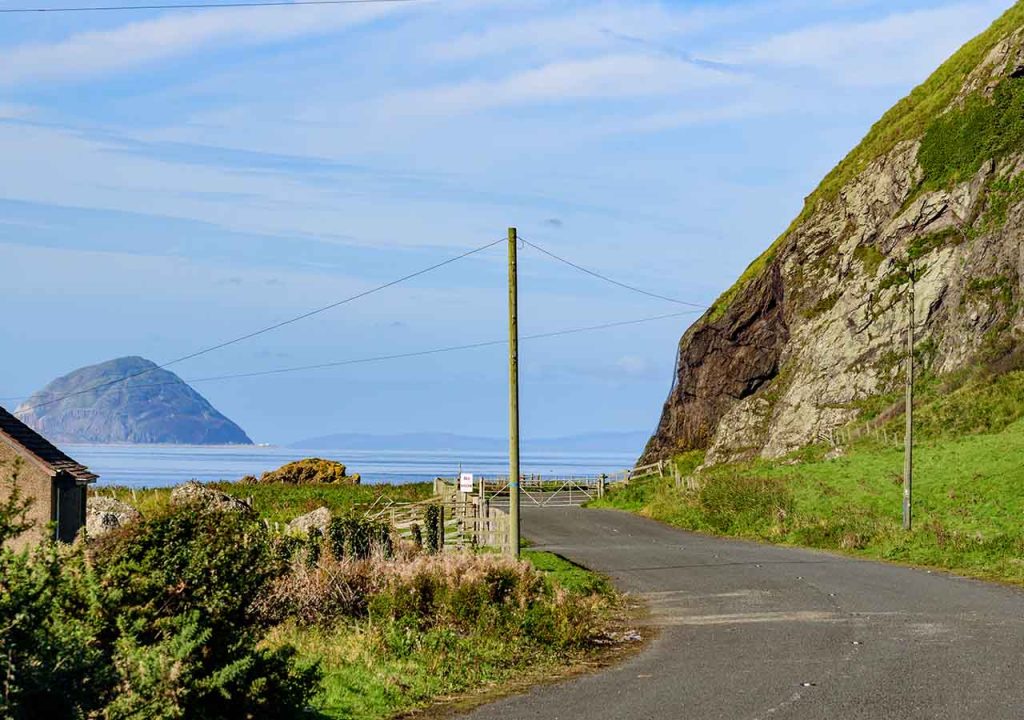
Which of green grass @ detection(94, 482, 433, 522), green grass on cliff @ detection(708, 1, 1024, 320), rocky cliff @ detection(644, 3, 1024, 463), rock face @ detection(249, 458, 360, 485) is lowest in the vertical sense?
green grass @ detection(94, 482, 433, 522)

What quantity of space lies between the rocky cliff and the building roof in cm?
3780

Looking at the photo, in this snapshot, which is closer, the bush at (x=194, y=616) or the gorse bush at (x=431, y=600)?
the bush at (x=194, y=616)

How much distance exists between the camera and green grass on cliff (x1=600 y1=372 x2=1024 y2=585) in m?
35.0

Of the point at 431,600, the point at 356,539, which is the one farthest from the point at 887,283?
the point at 431,600

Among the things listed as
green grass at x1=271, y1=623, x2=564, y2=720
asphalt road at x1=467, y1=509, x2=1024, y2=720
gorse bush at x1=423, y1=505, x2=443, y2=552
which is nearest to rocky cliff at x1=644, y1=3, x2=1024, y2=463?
asphalt road at x1=467, y1=509, x2=1024, y2=720

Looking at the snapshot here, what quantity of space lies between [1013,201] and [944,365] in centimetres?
908

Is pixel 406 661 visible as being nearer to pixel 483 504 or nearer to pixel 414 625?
pixel 414 625

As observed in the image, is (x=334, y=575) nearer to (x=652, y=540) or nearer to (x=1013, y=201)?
(x=652, y=540)

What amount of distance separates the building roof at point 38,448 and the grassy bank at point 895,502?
910 inches

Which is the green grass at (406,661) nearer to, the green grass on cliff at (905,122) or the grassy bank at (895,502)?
the grassy bank at (895,502)

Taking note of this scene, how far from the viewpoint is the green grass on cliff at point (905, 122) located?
72.3 metres

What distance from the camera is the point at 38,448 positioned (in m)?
39.3

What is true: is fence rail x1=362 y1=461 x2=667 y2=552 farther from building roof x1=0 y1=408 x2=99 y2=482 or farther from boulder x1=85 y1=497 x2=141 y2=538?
building roof x1=0 y1=408 x2=99 y2=482

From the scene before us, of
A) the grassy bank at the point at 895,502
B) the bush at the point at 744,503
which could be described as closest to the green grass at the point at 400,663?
the grassy bank at the point at 895,502
